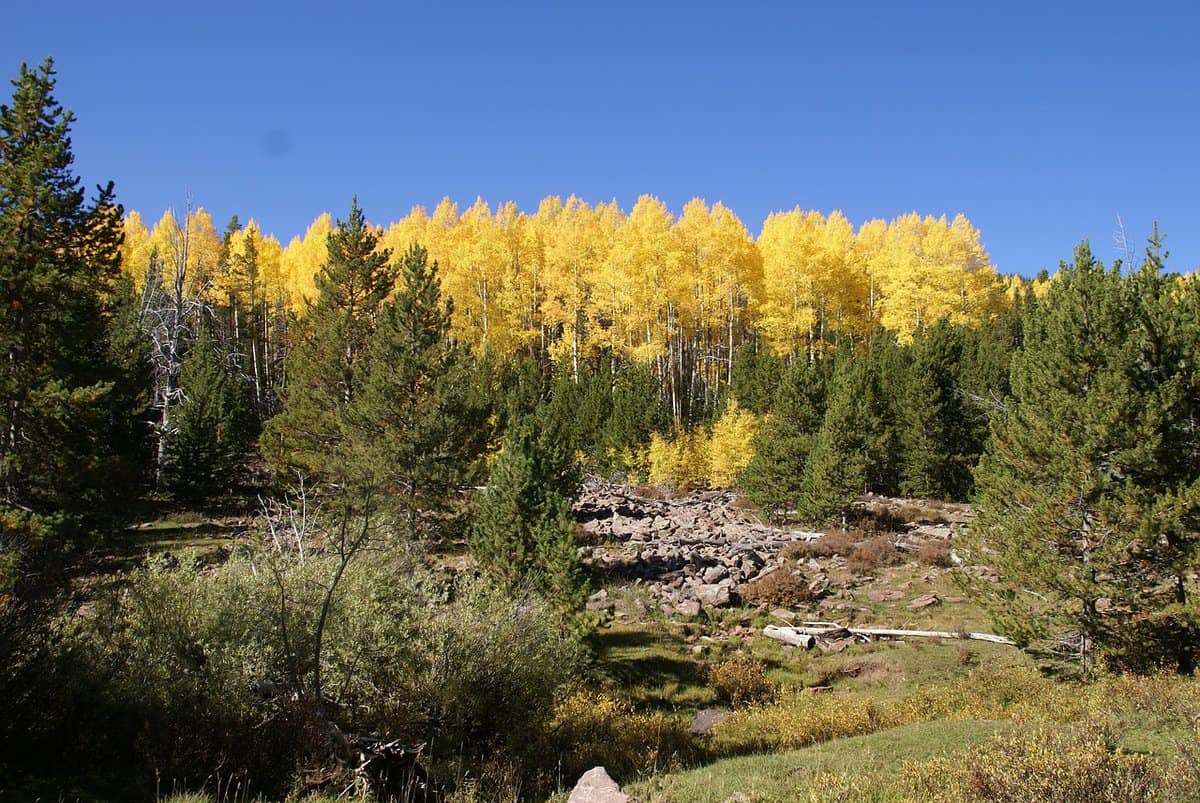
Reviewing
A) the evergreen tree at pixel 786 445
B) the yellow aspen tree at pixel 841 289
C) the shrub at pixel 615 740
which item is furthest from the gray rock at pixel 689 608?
the yellow aspen tree at pixel 841 289

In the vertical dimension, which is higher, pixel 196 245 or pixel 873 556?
pixel 196 245

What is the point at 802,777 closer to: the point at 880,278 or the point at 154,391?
the point at 154,391

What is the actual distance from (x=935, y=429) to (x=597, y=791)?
3163cm

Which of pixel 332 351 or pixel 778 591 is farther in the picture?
pixel 332 351

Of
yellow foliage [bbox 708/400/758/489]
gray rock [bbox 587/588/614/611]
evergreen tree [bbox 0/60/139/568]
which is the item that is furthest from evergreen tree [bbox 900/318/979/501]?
evergreen tree [bbox 0/60/139/568]

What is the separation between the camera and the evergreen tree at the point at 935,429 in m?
34.3

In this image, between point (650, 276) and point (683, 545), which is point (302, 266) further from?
point (683, 545)

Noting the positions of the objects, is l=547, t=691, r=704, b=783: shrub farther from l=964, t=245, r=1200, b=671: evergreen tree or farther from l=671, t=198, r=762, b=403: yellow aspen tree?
l=671, t=198, r=762, b=403: yellow aspen tree

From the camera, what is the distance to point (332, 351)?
25.2 metres

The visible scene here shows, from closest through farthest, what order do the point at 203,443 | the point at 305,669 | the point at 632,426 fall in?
1. the point at 305,669
2. the point at 203,443
3. the point at 632,426

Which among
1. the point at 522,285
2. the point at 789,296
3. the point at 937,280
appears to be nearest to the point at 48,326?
the point at 522,285

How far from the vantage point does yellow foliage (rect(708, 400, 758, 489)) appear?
3591cm

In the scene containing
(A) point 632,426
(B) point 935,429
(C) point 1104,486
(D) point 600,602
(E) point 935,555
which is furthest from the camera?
(A) point 632,426

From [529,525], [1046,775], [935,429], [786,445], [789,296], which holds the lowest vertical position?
[1046,775]
